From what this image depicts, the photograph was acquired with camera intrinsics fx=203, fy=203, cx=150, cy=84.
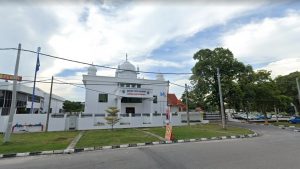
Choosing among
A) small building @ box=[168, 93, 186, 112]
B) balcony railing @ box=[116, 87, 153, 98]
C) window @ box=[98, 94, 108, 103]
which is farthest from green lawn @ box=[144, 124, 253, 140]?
small building @ box=[168, 93, 186, 112]

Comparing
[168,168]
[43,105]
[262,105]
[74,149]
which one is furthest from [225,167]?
[43,105]

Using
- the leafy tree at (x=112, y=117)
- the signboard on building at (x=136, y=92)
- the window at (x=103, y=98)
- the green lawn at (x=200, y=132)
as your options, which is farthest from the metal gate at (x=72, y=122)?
the green lawn at (x=200, y=132)

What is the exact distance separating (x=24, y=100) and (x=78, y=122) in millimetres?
17218

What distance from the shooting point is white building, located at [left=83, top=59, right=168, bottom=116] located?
87.4 feet

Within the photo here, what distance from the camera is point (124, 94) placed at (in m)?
26.2

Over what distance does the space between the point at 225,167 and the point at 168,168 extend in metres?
1.64

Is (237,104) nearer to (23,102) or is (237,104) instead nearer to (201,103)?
(201,103)

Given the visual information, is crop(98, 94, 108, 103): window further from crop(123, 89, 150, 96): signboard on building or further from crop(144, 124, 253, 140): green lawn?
crop(144, 124, 253, 140): green lawn

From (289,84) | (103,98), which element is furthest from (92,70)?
(289,84)

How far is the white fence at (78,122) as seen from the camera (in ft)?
66.7

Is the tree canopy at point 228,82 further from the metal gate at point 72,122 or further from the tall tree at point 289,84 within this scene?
the metal gate at point 72,122

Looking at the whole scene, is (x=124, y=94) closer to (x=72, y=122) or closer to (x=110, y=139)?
(x=72, y=122)

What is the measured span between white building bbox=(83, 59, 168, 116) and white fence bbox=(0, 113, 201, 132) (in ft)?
3.66

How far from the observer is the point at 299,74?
3325 cm
